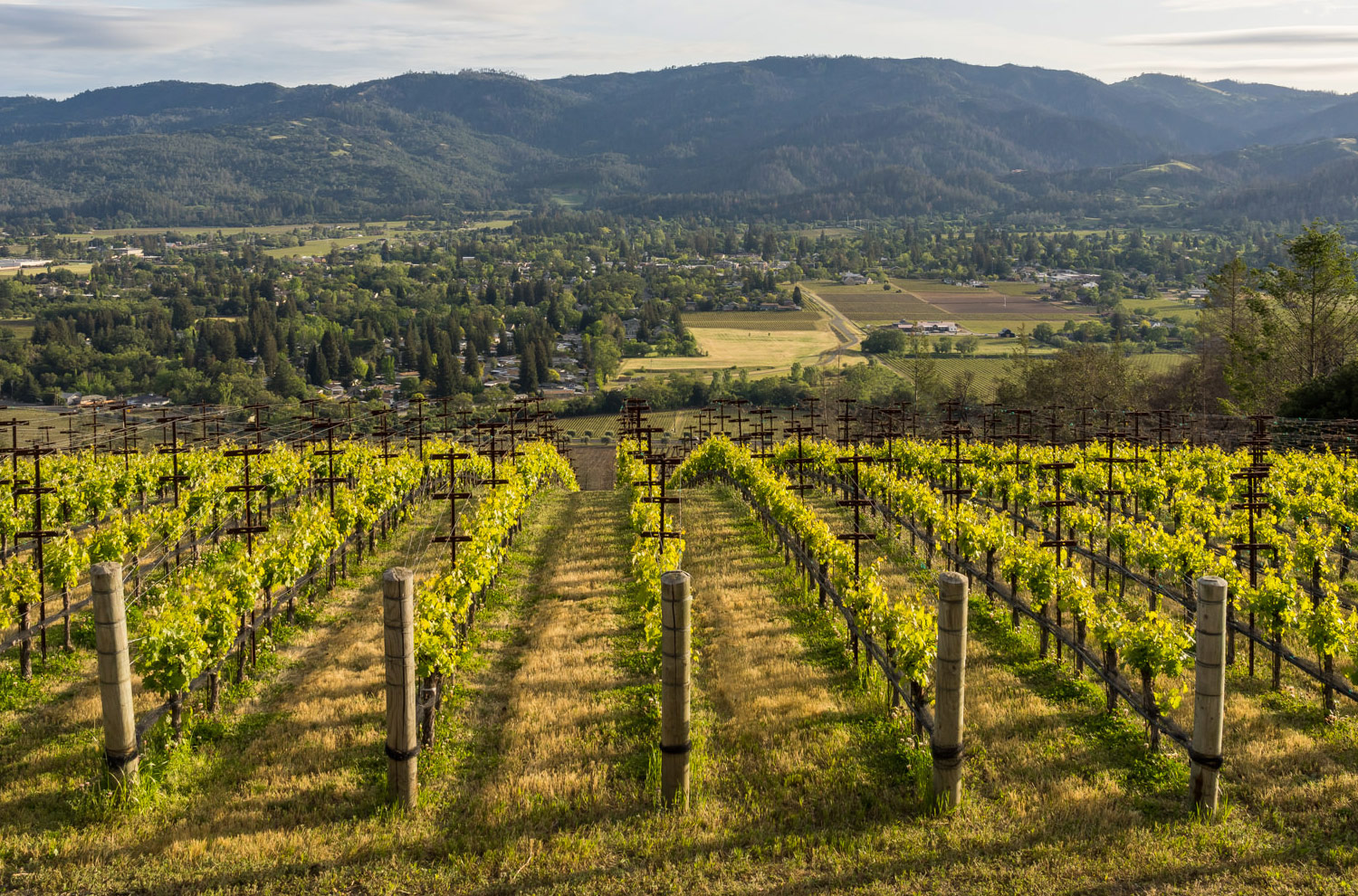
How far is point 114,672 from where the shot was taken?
1053 cm

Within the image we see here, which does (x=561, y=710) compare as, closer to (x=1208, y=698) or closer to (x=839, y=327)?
(x=1208, y=698)

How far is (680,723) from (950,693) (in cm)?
282

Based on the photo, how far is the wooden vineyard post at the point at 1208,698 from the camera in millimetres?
10023

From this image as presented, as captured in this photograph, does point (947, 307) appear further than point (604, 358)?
Yes

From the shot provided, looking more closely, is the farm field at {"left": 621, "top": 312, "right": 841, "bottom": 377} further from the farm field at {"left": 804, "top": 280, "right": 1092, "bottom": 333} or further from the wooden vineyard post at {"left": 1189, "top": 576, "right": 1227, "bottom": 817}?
the wooden vineyard post at {"left": 1189, "top": 576, "right": 1227, "bottom": 817}

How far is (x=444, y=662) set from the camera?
12.8m

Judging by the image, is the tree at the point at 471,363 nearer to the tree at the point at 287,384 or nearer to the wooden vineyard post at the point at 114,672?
the tree at the point at 287,384

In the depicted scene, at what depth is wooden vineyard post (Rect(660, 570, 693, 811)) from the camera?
1045cm

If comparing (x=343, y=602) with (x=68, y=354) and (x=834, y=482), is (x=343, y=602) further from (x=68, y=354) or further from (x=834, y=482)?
(x=68, y=354)

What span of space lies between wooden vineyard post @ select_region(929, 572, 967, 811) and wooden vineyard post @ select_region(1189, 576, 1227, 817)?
7.82 ft

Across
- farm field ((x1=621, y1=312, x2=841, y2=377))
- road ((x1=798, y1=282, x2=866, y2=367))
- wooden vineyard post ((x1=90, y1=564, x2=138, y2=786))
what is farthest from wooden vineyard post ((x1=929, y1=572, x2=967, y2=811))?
road ((x1=798, y1=282, x2=866, y2=367))

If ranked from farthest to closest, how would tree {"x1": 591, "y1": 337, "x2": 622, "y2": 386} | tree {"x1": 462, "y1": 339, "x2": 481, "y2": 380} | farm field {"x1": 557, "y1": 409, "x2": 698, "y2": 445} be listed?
tree {"x1": 462, "y1": 339, "x2": 481, "y2": 380} → tree {"x1": 591, "y1": 337, "x2": 622, "y2": 386} → farm field {"x1": 557, "y1": 409, "x2": 698, "y2": 445}

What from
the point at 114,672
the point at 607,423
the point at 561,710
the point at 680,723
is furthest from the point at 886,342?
the point at 114,672

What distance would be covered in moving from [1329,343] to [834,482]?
3405 centimetres
